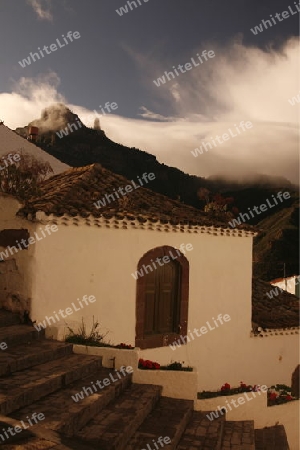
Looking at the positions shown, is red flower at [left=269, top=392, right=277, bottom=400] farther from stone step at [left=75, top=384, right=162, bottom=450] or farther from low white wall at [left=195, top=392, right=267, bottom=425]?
stone step at [left=75, top=384, right=162, bottom=450]

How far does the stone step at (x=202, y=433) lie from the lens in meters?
5.99

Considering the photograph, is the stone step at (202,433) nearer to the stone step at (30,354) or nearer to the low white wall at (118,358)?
the low white wall at (118,358)

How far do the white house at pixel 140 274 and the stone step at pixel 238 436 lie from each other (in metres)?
2.39

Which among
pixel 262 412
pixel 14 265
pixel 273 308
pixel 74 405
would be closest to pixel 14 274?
pixel 14 265

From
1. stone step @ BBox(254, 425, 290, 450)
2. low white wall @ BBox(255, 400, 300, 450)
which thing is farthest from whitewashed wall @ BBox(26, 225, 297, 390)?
stone step @ BBox(254, 425, 290, 450)

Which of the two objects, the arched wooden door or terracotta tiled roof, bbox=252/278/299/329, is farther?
terracotta tiled roof, bbox=252/278/299/329

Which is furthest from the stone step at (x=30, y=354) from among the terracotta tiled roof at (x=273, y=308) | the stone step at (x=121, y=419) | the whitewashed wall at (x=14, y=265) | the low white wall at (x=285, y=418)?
the terracotta tiled roof at (x=273, y=308)

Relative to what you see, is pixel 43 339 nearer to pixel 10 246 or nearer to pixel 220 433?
pixel 10 246

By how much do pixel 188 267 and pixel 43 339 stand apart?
399 centimetres

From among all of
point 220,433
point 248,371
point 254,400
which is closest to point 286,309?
point 248,371

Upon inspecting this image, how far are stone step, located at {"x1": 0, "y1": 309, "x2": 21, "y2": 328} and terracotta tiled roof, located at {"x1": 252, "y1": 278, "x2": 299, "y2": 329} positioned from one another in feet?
24.6

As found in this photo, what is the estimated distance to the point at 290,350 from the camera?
13.5 meters

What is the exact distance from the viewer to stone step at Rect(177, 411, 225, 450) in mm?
5992

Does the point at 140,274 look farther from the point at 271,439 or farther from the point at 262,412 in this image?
the point at 271,439
